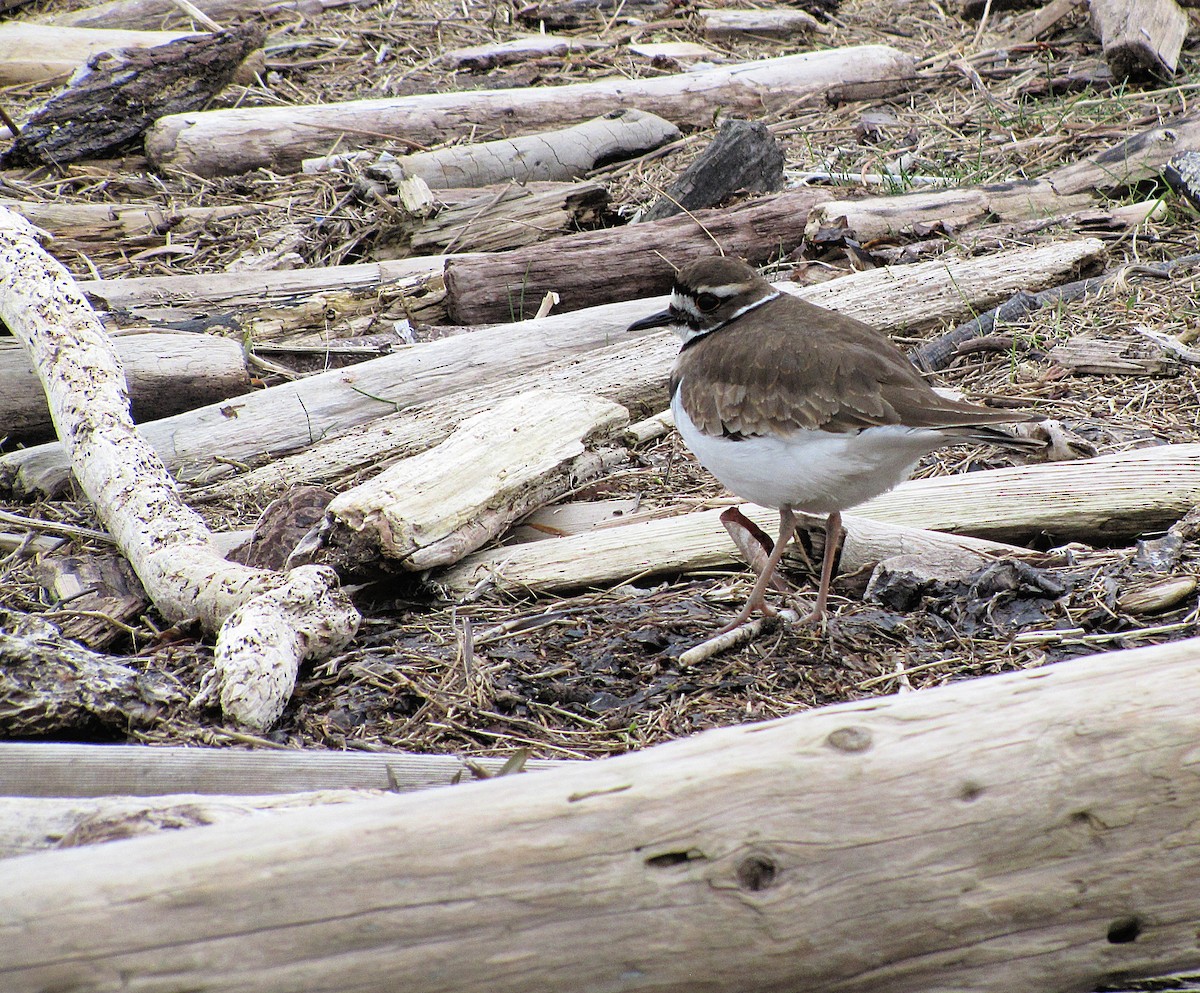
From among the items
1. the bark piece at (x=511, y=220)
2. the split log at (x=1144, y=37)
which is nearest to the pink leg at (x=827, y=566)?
the bark piece at (x=511, y=220)

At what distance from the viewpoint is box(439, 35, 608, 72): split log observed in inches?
461

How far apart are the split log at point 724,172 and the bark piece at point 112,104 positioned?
4.42 meters

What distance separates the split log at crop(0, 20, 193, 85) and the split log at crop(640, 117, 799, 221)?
6083 mm

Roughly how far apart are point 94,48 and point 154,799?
11.2 m

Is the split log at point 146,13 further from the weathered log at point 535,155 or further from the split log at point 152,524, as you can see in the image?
the split log at point 152,524

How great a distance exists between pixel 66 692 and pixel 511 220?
17.9ft

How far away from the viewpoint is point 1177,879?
2.17 meters

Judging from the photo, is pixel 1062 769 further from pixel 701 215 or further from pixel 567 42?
pixel 567 42

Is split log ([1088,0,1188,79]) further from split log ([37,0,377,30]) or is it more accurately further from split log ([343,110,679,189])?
split log ([37,0,377,30])

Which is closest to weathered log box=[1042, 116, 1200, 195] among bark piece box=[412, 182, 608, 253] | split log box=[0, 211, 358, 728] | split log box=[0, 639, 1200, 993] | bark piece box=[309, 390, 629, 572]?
bark piece box=[412, 182, 608, 253]

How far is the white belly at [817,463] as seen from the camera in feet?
12.7

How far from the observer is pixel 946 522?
15.5 ft

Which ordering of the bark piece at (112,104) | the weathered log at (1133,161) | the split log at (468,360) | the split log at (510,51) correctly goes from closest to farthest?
the split log at (468,360) → the weathered log at (1133,161) → the bark piece at (112,104) → the split log at (510,51)

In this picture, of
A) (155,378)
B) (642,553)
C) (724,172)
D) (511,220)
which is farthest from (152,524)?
(724,172)
